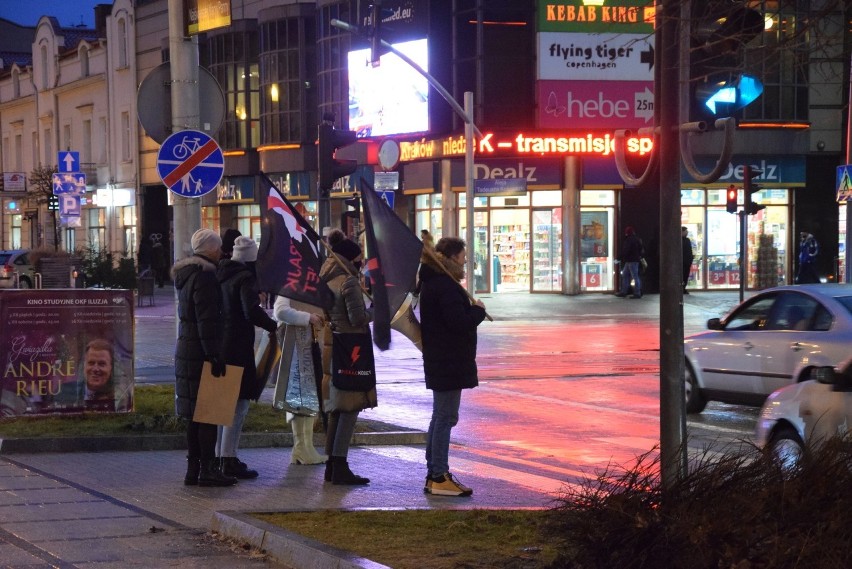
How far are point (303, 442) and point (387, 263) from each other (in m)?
2.10

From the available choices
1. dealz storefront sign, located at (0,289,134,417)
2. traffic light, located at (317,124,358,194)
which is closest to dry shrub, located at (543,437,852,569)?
dealz storefront sign, located at (0,289,134,417)

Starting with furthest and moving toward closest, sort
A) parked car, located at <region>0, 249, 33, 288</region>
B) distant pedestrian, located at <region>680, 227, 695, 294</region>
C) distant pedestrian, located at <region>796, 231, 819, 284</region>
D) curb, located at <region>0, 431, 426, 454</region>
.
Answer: parked car, located at <region>0, 249, 33, 288</region> < distant pedestrian, located at <region>680, 227, 695, 294</region> < distant pedestrian, located at <region>796, 231, 819, 284</region> < curb, located at <region>0, 431, 426, 454</region>

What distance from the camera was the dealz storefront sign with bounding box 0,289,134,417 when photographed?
496 inches

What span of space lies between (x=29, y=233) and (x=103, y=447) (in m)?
59.5

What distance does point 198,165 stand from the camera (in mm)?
12758

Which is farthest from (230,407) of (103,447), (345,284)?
(103,447)

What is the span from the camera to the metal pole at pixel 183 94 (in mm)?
12844

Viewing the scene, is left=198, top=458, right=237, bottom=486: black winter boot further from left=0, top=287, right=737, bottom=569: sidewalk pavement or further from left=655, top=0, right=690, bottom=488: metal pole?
left=655, top=0, right=690, bottom=488: metal pole

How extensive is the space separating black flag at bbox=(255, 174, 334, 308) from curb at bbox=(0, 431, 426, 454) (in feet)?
7.96

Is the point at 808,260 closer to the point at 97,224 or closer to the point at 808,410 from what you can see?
the point at 808,410

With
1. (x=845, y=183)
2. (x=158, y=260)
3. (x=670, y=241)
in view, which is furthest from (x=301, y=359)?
(x=158, y=260)

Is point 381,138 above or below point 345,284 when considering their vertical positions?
above

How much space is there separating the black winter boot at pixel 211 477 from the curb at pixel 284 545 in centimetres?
154

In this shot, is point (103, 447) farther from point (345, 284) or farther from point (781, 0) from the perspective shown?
point (781, 0)
